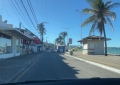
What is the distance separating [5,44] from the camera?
29656mm

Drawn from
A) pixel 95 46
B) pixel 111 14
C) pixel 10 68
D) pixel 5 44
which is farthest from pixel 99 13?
pixel 10 68

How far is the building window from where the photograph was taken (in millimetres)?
27516

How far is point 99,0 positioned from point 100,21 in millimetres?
4048

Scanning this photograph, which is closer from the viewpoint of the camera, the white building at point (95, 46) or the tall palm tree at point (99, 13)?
the tall palm tree at point (99, 13)

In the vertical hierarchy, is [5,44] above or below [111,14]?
below

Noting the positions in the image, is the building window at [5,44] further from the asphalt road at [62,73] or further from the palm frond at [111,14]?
the palm frond at [111,14]

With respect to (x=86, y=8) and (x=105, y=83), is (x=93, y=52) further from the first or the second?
(x=105, y=83)

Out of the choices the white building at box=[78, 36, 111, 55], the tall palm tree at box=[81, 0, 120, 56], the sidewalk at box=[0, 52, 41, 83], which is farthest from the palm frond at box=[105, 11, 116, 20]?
the sidewalk at box=[0, 52, 41, 83]

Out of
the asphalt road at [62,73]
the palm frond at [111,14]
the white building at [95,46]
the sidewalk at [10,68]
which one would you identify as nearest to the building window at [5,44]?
the sidewalk at [10,68]

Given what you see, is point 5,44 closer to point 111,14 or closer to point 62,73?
point 62,73

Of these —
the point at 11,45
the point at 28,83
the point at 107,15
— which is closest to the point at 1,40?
the point at 11,45

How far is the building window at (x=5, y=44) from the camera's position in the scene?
27.5 meters

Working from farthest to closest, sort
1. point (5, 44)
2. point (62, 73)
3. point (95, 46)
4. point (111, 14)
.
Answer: point (95, 46)
point (111, 14)
point (5, 44)
point (62, 73)

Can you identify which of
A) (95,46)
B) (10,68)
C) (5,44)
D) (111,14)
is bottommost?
(10,68)
